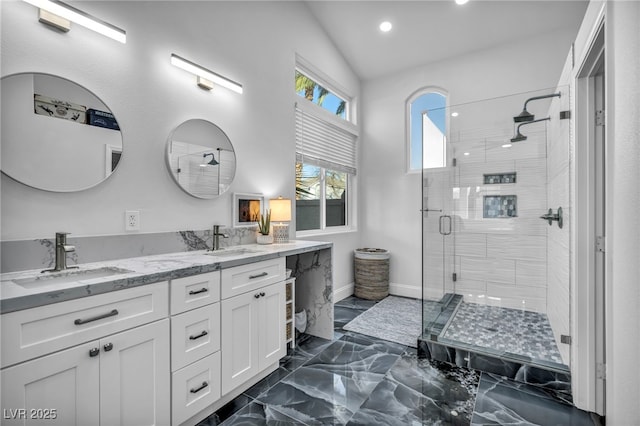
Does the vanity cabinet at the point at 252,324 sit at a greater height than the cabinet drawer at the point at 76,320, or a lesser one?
lesser

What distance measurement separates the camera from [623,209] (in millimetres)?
1130

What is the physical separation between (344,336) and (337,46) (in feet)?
11.5

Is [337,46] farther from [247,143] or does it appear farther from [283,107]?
[247,143]

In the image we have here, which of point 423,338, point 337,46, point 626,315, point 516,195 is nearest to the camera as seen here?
point 626,315

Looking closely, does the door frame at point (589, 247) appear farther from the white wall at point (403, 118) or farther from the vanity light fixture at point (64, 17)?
the vanity light fixture at point (64, 17)

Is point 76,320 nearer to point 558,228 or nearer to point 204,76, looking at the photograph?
point 204,76

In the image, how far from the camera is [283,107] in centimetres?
313

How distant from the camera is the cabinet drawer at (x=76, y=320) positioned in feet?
3.39

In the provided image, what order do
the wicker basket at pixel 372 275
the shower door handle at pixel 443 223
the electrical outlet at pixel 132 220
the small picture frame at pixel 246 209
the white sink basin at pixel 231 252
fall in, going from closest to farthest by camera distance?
the electrical outlet at pixel 132 220
the white sink basin at pixel 231 252
the small picture frame at pixel 246 209
the shower door handle at pixel 443 223
the wicker basket at pixel 372 275

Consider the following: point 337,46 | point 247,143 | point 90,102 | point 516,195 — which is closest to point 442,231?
point 516,195

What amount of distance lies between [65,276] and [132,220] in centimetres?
47

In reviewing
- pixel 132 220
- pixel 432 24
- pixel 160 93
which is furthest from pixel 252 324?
pixel 432 24

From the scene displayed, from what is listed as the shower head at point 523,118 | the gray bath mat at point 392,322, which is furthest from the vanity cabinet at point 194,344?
the shower head at point 523,118

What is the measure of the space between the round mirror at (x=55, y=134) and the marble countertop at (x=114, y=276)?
45cm
